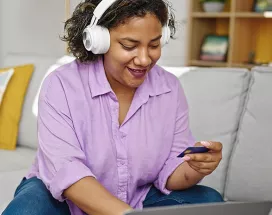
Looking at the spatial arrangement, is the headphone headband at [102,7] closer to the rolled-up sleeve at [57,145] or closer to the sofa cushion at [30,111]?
the rolled-up sleeve at [57,145]

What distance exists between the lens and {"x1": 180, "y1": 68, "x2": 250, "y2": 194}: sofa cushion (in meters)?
1.71

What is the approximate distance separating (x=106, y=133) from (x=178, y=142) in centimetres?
22

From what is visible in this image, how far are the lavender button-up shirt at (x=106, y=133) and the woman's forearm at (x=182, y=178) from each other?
0.01 m

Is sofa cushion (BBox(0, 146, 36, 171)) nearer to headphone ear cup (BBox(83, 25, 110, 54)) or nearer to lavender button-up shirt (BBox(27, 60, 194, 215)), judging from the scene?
lavender button-up shirt (BBox(27, 60, 194, 215))

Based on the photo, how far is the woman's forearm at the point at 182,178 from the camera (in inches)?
51.5

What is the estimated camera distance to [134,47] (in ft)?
4.03

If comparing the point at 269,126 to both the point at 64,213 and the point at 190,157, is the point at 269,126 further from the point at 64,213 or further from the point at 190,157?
the point at 64,213

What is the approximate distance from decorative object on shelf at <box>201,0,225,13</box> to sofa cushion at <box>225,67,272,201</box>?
197 centimetres

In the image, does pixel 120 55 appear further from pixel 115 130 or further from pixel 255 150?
pixel 255 150

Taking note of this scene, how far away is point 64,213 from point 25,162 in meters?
0.89

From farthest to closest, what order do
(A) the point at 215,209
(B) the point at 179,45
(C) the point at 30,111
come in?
(B) the point at 179,45 → (C) the point at 30,111 → (A) the point at 215,209

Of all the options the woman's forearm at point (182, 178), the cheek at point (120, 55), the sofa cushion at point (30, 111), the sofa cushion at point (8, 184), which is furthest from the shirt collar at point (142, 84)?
the sofa cushion at point (30, 111)

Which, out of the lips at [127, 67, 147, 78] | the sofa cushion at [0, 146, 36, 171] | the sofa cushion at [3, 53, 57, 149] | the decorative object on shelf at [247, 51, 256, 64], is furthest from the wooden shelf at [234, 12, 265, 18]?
the lips at [127, 67, 147, 78]

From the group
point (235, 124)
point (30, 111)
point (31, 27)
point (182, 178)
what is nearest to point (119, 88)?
point (182, 178)
